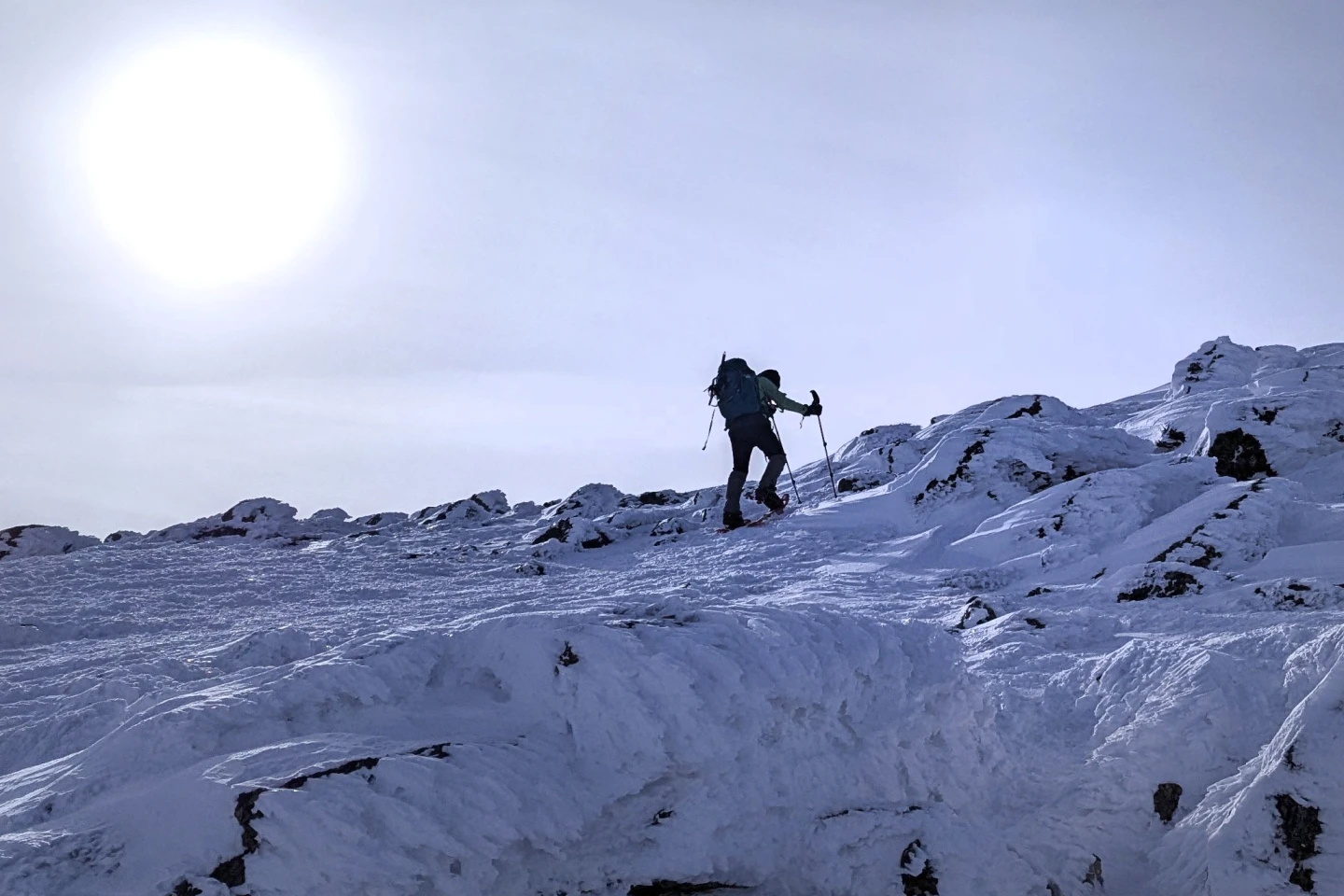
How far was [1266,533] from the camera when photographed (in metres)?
7.47

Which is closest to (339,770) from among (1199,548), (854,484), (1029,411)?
(1199,548)

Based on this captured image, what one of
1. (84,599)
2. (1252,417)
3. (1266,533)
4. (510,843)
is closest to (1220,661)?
(1266,533)

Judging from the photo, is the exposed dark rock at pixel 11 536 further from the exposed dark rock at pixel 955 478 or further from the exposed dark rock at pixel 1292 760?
the exposed dark rock at pixel 1292 760

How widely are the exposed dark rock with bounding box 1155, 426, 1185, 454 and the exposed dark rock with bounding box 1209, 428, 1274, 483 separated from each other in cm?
204

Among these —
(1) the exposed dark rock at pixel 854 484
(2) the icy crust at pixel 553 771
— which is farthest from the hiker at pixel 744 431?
(2) the icy crust at pixel 553 771

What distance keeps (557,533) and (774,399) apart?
→ 12.8 feet

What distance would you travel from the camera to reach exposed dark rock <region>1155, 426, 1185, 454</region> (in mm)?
13570

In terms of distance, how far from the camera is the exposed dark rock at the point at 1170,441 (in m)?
13.6

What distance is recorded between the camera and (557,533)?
47.2 feet

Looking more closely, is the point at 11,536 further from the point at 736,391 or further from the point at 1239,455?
the point at 1239,455

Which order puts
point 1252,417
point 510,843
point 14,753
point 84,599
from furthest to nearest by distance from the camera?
point 1252,417 → point 84,599 → point 14,753 → point 510,843

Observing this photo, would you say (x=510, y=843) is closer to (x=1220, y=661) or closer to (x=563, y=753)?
(x=563, y=753)

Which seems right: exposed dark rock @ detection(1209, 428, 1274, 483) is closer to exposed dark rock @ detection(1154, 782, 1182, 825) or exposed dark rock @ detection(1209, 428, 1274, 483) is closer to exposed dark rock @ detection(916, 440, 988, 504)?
exposed dark rock @ detection(916, 440, 988, 504)

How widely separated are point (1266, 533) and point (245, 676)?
24.6 feet
